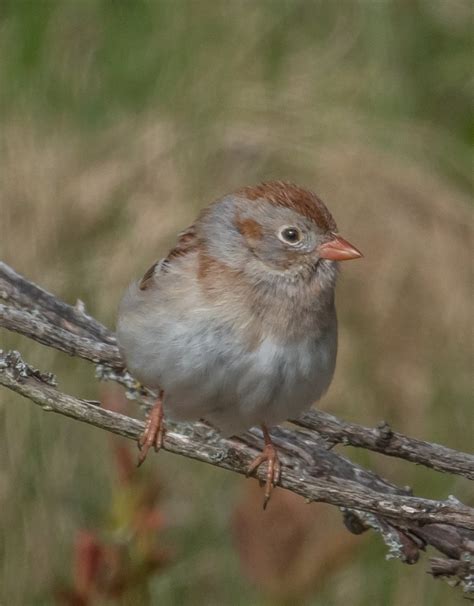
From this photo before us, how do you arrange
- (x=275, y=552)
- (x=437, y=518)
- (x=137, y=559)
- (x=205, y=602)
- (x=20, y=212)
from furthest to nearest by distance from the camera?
(x=20, y=212), (x=205, y=602), (x=275, y=552), (x=137, y=559), (x=437, y=518)

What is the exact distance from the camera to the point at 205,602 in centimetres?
430

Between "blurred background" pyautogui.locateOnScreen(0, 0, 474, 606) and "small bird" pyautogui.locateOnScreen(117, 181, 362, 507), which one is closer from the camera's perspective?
"small bird" pyautogui.locateOnScreen(117, 181, 362, 507)

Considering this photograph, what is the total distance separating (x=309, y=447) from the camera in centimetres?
335

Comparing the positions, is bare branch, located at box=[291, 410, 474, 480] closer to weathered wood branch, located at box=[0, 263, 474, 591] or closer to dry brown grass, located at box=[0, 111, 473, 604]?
weathered wood branch, located at box=[0, 263, 474, 591]

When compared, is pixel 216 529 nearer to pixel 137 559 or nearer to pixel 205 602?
pixel 205 602

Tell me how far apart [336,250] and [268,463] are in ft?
1.66

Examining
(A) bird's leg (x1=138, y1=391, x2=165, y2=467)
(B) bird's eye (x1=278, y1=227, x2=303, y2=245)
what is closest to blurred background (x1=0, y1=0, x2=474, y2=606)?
(A) bird's leg (x1=138, y1=391, x2=165, y2=467)

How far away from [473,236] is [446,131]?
487 millimetres

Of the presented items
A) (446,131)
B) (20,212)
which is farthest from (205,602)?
(446,131)

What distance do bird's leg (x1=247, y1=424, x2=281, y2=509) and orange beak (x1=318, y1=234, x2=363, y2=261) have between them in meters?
0.41

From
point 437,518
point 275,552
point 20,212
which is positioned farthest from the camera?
point 20,212

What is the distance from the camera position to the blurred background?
4516mm

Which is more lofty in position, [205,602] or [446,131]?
[446,131]

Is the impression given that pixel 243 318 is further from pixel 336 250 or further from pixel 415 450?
pixel 415 450
